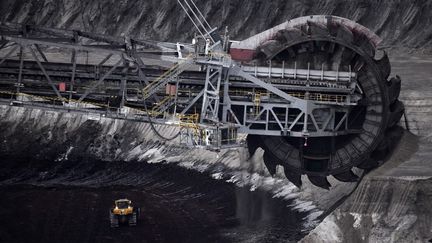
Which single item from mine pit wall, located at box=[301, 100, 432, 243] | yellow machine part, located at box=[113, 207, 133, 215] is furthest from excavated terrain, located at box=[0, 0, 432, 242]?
yellow machine part, located at box=[113, 207, 133, 215]

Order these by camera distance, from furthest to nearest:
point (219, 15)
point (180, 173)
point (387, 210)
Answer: point (219, 15) < point (180, 173) < point (387, 210)

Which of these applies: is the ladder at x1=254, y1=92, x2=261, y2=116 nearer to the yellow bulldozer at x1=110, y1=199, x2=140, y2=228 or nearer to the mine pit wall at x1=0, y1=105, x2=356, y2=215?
the yellow bulldozer at x1=110, y1=199, x2=140, y2=228

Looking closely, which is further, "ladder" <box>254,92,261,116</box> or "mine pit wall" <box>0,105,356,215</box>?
"mine pit wall" <box>0,105,356,215</box>

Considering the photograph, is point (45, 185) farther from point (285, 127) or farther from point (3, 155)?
point (285, 127)

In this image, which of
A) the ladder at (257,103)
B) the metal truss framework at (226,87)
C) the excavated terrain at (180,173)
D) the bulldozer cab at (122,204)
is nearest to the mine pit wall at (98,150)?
the excavated terrain at (180,173)

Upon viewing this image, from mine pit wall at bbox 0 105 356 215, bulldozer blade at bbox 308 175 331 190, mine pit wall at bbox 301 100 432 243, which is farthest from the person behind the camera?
mine pit wall at bbox 0 105 356 215

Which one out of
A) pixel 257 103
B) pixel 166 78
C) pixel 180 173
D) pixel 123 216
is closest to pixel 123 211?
pixel 123 216

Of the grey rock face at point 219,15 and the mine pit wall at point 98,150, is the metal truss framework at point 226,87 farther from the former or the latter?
the grey rock face at point 219,15

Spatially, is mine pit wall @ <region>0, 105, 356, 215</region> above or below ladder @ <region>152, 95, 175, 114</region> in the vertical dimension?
below

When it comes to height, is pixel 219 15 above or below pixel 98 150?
above

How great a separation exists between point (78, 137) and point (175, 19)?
14.7 metres

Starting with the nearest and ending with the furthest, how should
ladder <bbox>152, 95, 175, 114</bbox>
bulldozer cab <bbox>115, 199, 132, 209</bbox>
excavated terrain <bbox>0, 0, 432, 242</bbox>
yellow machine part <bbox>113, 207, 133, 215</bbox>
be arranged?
excavated terrain <bbox>0, 0, 432, 242</bbox>, ladder <bbox>152, 95, 175, 114</bbox>, yellow machine part <bbox>113, 207, 133, 215</bbox>, bulldozer cab <bbox>115, 199, 132, 209</bbox>

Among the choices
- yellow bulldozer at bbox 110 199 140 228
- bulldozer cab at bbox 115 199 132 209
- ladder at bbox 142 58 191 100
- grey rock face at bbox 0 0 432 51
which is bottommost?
yellow bulldozer at bbox 110 199 140 228

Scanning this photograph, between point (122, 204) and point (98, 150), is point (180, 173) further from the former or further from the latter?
point (122, 204)
